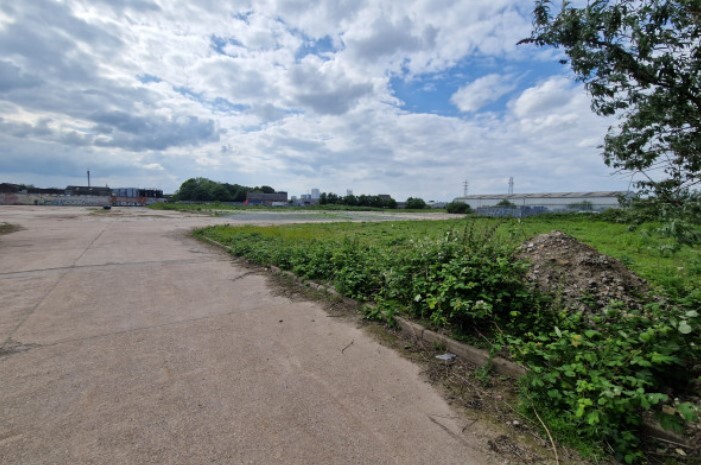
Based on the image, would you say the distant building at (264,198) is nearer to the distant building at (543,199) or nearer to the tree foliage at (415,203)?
the tree foliage at (415,203)

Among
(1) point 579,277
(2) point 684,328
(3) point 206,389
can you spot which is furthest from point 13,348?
(1) point 579,277

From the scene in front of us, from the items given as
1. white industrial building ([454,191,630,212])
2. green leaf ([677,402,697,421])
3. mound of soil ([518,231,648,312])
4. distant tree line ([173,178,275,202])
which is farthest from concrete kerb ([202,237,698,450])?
distant tree line ([173,178,275,202])

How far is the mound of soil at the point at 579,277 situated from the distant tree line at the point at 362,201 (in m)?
89.2

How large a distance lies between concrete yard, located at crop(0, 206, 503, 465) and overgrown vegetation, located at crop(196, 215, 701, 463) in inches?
30.3

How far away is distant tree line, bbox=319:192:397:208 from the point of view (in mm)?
95438

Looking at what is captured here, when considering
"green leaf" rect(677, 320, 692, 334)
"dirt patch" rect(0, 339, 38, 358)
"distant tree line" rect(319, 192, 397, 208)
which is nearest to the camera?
"green leaf" rect(677, 320, 692, 334)

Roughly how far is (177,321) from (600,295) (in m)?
5.53

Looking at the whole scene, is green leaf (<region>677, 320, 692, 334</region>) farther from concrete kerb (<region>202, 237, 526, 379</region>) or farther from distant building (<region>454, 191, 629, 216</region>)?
distant building (<region>454, 191, 629, 216</region>)

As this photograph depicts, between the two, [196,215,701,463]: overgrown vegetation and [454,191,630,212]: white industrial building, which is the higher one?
[454,191,630,212]: white industrial building

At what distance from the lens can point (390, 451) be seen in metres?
2.40

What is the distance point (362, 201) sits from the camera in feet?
314

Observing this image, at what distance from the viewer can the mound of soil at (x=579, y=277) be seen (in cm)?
Answer: 400

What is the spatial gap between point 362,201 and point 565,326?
304ft

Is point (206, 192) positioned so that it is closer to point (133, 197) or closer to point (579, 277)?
point (133, 197)
